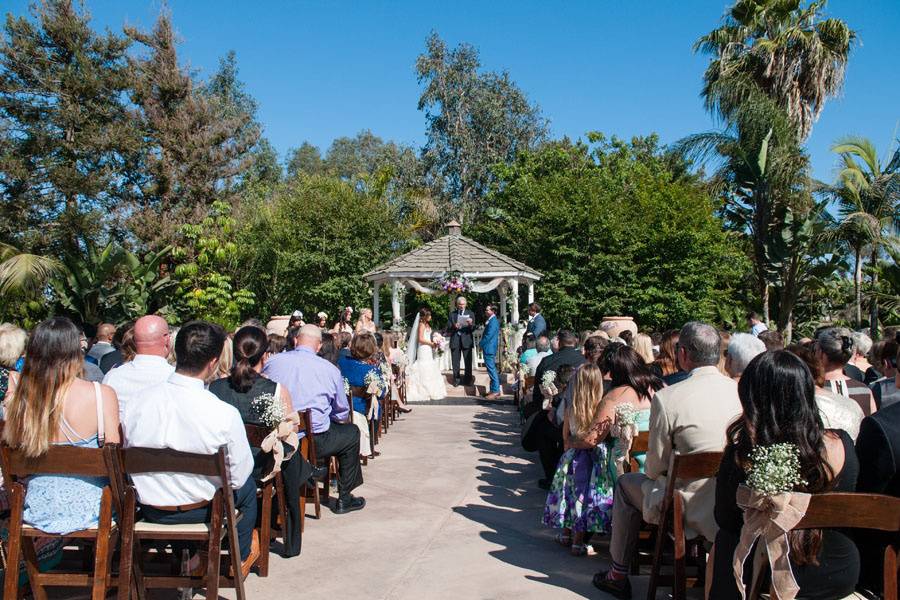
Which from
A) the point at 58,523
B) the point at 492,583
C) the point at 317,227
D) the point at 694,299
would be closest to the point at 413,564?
the point at 492,583

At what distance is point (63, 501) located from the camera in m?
3.75

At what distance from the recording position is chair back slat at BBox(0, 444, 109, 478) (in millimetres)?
3570

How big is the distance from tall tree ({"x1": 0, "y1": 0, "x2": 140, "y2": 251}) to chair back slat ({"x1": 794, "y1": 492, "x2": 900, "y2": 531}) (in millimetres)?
20275

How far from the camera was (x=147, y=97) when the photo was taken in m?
23.6

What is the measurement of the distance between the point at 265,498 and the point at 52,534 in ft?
4.50

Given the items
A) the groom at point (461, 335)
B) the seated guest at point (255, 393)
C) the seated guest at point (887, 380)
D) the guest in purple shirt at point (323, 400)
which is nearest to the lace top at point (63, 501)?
the seated guest at point (255, 393)

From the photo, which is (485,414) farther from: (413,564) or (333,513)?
(413,564)

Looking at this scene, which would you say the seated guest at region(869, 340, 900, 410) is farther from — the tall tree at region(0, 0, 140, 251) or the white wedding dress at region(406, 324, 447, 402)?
the tall tree at region(0, 0, 140, 251)

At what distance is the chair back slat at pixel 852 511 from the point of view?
112 inches

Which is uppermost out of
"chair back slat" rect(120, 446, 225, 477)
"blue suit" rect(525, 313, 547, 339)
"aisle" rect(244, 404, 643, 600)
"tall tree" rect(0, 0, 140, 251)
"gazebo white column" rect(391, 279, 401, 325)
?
"tall tree" rect(0, 0, 140, 251)

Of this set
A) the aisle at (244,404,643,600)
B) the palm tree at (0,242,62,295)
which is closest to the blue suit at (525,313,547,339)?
the aisle at (244,404,643,600)

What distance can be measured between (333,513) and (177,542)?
2608 millimetres

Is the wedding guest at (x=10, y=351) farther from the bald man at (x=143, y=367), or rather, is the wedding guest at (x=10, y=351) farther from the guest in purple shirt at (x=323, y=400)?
the guest in purple shirt at (x=323, y=400)

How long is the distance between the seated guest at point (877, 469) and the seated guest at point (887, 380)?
2072 mm
